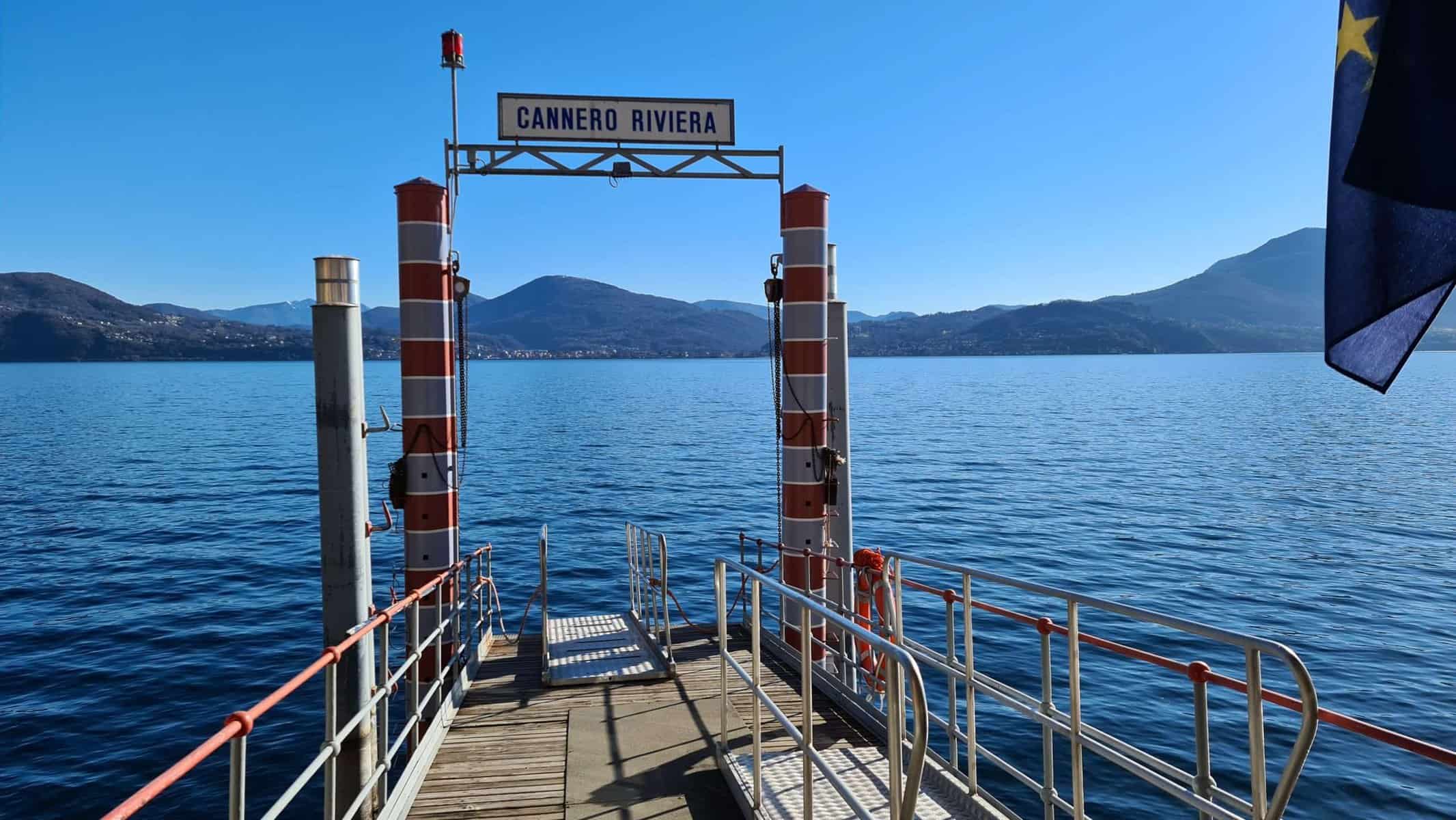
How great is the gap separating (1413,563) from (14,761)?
29.9m

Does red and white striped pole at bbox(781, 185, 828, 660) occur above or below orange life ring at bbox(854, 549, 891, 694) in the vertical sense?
above

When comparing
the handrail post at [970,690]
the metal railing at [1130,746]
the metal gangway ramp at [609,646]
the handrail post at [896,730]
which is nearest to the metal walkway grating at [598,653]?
the metal gangway ramp at [609,646]

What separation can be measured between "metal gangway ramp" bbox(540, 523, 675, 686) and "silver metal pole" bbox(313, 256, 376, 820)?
2188 mm

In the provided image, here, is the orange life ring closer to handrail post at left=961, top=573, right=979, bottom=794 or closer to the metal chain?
the metal chain

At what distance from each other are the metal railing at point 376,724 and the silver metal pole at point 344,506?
0.54 feet

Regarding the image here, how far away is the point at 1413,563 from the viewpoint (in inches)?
914

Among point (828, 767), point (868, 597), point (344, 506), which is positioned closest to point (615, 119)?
point (344, 506)

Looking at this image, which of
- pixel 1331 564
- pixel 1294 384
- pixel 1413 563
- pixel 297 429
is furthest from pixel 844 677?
pixel 1294 384

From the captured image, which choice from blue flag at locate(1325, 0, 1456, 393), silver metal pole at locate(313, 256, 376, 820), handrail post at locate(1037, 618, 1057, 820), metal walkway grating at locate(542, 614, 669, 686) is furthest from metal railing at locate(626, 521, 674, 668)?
blue flag at locate(1325, 0, 1456, 393)

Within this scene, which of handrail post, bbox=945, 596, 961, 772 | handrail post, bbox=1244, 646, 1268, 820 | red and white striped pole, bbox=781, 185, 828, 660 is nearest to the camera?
handrail post, bbox=1244, 646, 1268, 820

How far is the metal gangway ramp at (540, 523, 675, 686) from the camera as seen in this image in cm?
942

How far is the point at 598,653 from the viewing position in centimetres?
1022

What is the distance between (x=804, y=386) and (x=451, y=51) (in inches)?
246

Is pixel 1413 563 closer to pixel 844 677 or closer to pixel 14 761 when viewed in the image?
pixel 844 677
